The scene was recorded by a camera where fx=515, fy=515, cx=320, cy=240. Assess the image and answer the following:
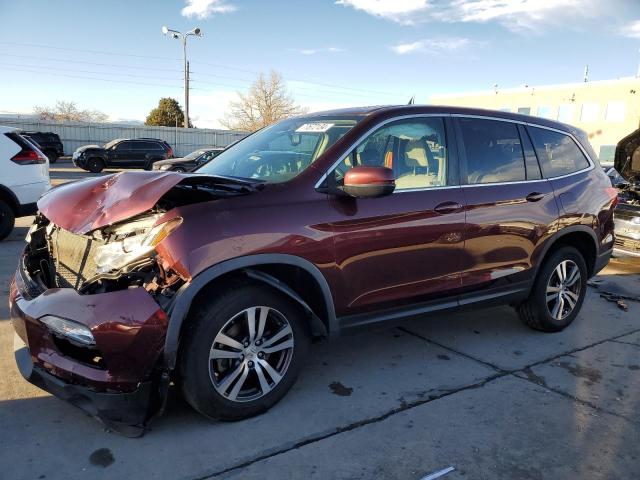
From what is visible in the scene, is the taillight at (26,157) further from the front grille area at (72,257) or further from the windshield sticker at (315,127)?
the windshield sticker at (315,127)

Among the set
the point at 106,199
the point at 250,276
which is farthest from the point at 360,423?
the point at 106,199

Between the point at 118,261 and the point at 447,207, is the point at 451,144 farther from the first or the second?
the point at 118,261

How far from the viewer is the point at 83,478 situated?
248 cm

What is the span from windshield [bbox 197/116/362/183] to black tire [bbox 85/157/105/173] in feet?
74.7

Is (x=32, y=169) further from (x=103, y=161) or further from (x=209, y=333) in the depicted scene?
(x=103, y=161)

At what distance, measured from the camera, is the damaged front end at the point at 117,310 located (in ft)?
8.51

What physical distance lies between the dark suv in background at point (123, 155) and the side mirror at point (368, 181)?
78.2ft

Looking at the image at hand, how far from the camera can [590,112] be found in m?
40.8

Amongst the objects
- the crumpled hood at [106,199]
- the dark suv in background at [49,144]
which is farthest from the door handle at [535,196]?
the dark suv in background at [49,144]

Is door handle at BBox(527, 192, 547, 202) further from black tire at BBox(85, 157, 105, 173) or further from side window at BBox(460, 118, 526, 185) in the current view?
black tire at BBox(85, 157, 105, 173)

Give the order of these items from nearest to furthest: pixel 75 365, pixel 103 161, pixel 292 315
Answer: pixel 75 365 < pixel 292 315 < pixel 103 161

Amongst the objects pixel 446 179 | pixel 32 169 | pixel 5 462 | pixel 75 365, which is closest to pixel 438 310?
pixel 446 179

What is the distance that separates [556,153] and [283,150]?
2.55m

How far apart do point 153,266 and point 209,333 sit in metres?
0.46
